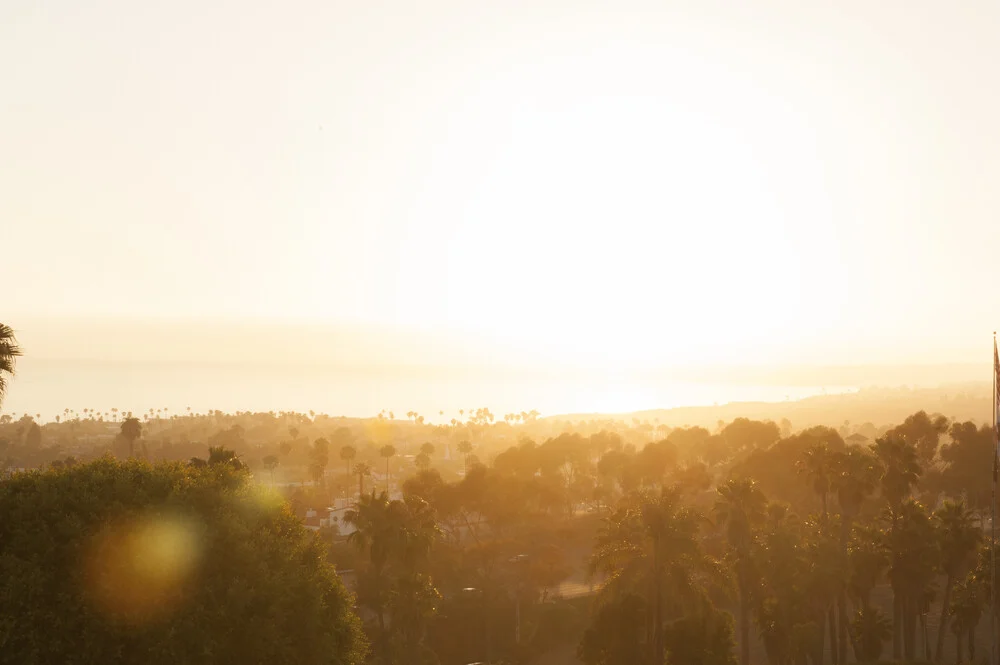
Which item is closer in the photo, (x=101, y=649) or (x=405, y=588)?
(x=101, y=649)

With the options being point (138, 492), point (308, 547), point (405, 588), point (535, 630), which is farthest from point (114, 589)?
point (535, 630)

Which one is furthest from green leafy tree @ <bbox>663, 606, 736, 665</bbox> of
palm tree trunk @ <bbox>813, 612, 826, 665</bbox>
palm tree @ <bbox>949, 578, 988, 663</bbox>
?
palm tree @ <bbox>949, 578, 988, 663</bbox>

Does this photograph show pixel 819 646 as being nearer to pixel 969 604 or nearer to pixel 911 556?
pixel 911 556

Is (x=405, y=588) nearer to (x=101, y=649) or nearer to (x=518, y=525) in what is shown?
(x=101, y=649)

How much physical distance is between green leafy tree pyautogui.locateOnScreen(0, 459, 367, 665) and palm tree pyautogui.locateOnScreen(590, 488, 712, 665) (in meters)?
15.5

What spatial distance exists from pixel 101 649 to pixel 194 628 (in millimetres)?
2494

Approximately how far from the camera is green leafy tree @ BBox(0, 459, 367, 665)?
21516mm

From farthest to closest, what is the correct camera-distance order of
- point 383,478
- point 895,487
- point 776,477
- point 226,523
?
point 383,478 < point 776,477 < point 895,487 < point 226,523

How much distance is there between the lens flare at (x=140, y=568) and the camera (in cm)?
2209

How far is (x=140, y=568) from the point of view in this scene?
74.3ft

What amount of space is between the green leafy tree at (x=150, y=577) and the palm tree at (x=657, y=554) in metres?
15.5

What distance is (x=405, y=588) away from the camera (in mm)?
42344

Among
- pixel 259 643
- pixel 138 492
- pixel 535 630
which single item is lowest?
pixel 535 630

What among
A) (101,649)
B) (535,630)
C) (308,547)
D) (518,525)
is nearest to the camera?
(101,649)
